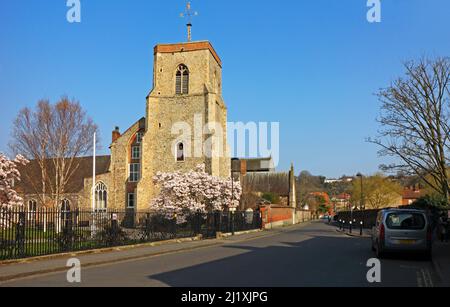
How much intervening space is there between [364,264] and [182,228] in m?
16.0

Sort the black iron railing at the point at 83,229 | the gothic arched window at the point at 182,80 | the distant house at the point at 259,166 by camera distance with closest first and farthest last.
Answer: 1. the black iron railing at the point at 83,229
2. the gothic arched window at the point at 182,80
3. the distant house at the point at 259,166

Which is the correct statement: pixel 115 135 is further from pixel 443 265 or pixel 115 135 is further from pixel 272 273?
pixel 443 265

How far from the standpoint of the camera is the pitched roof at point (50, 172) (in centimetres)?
4796

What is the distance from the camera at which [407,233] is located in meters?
15.8

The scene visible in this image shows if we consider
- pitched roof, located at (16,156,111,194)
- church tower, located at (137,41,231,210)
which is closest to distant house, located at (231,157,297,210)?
pitched roof, located at (16,156,111,194)

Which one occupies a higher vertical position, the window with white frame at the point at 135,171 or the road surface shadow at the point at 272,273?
the window with white frame at the point at 135,171

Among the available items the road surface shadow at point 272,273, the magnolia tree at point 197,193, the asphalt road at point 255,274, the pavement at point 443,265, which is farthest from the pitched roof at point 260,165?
the asphalt road at point 255,274

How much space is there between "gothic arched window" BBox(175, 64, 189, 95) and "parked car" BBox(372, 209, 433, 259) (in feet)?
129

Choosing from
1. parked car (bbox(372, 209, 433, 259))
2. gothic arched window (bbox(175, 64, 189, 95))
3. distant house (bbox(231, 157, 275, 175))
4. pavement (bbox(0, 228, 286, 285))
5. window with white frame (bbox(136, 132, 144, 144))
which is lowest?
pavement (bbox(0, 228, 286, 285))

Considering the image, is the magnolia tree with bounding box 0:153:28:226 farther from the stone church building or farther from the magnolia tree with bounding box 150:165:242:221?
the stone church building

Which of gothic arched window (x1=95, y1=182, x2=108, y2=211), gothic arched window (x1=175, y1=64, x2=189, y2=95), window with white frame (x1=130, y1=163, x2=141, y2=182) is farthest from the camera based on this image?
gothic arched window (x1=95, y1=182, x2=108, y2=211)

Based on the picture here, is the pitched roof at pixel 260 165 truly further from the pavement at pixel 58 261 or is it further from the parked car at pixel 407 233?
the parked car at pixel 407 233

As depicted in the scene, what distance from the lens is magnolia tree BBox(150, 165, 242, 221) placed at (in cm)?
4116

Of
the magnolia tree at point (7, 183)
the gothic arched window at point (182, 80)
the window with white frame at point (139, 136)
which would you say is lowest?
the magnolia tree at point (7, 183)
